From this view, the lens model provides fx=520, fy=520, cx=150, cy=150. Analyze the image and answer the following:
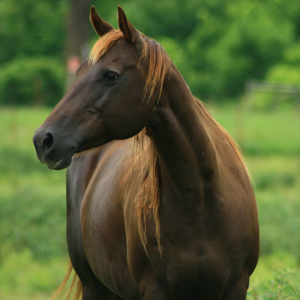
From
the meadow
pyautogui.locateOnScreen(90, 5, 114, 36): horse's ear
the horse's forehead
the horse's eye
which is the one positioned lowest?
the meadow

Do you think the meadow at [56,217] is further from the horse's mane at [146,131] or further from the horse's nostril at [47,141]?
the horse's nostril at [47,141]

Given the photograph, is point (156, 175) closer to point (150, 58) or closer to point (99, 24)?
point (150, 58)

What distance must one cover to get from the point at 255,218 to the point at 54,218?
636 cm

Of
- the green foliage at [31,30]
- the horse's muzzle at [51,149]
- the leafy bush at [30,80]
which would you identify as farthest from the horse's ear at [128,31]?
the green foliage at [31,30]

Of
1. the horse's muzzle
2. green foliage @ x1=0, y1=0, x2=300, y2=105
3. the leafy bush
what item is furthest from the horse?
the leafy bush

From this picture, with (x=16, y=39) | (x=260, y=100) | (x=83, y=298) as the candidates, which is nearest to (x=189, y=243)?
(x=83, y=298)

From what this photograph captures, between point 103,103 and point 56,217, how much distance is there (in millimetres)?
6798

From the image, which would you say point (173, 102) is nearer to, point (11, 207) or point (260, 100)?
point (11, 207)

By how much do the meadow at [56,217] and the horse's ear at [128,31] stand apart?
1.96m

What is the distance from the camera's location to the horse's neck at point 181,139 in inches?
97.9

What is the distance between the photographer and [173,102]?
2.50m

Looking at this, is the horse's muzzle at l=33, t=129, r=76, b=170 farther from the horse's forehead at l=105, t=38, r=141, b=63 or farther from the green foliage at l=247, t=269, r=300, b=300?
the green foliage at l=247, t=269, r=300, b=300

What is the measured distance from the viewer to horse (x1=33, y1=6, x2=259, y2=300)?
2336 millimetres

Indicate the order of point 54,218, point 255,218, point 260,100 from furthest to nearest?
point 260,100, point 54,218, point 255,218
